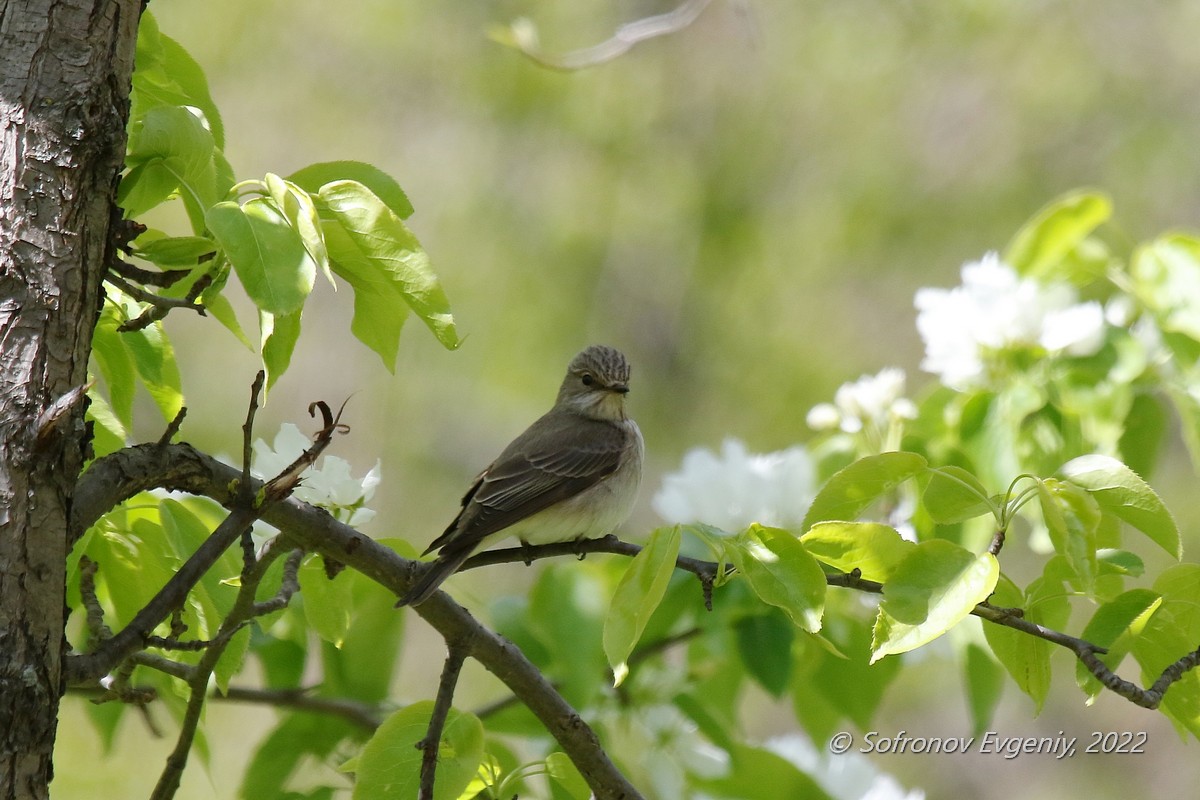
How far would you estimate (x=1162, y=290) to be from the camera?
3.33m

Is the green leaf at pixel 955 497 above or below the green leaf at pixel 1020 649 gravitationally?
above

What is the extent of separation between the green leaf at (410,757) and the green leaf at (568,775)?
24 cm

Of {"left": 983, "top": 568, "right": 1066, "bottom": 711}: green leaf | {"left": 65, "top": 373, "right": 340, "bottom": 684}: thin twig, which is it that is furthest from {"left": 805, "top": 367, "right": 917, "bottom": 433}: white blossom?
{"left": 65, "top": 373, "right": 340, "bottom": 684}: thin twig

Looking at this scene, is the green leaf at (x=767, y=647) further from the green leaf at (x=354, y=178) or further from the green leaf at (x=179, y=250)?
the green leaf at (x=179, y=250)

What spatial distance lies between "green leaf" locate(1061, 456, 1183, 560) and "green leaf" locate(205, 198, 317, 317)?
1.43 m

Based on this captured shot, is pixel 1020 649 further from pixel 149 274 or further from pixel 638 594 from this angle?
pixel 149 274

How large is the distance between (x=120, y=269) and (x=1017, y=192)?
13372mm

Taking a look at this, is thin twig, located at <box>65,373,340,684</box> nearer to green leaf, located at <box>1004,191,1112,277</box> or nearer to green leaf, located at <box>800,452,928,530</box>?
green leaf, located at <box>800,452,928,530</box>

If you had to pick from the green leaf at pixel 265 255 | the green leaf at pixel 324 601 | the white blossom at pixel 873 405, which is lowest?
the green leaf at pixel 324 601

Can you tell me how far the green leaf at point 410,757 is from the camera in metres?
2.15

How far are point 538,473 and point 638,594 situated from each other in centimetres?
263

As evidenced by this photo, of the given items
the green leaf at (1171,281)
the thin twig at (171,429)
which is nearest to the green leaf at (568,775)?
the thin twig at (171,429)

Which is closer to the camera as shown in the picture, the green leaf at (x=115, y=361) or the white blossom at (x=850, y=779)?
the green leaf at (x=115, y=361)

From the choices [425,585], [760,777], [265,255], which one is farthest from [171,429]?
[760,777]
